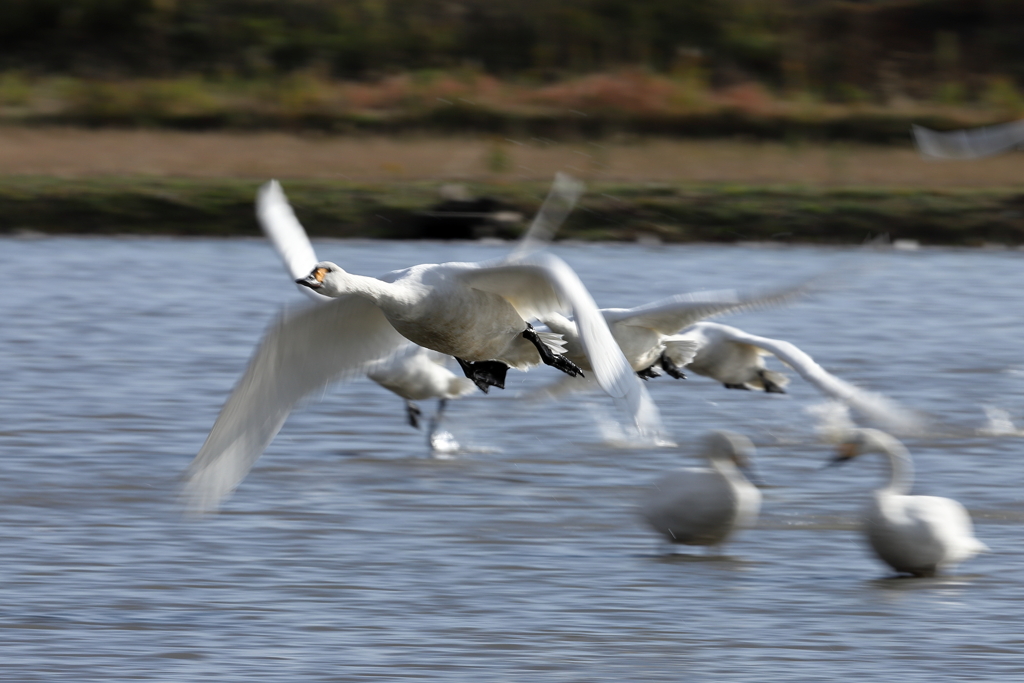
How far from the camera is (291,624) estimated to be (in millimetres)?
7691

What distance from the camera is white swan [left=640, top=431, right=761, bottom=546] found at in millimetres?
8812

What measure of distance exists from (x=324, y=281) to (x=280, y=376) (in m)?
0.59

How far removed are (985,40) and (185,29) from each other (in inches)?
573

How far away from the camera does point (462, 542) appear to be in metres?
9.09

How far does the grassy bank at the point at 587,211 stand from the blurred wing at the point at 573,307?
46.0ft

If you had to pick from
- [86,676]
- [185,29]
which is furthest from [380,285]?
[185,29]

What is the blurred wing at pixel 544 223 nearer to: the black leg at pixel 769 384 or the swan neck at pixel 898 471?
the swan neck at pixel 898 471

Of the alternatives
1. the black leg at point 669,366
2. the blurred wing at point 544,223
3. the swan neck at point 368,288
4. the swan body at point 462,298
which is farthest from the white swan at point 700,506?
the swan neck at point 368,288

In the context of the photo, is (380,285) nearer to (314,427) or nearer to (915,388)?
(314,427)

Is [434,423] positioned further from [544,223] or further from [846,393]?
[544,223]

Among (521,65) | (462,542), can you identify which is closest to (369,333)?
(462,542)

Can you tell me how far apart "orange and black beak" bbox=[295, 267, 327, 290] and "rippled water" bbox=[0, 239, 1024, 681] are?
1.40 metres

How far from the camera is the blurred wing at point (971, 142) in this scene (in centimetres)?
860

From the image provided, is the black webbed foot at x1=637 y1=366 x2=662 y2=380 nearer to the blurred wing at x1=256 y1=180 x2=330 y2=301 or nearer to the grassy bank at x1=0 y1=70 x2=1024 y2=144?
the blurred wing at x1=256 y1=180 x2=330 y2=301
